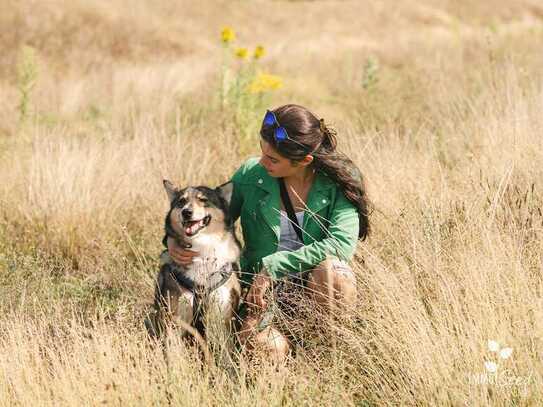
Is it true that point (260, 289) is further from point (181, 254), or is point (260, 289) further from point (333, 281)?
point (181, 254)

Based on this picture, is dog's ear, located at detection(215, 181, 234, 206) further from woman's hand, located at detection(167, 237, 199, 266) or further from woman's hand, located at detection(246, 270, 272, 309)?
woman's hand, located at detection(246, 270, 272, 309)

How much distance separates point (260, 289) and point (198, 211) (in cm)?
51

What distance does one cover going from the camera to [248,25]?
24.4m

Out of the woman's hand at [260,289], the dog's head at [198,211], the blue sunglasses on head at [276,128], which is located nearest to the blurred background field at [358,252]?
the woman's hand at [260,289]

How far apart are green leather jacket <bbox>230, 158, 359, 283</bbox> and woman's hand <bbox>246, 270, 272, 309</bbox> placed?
Result: 4 cm

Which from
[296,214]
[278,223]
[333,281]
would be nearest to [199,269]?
[278,223]

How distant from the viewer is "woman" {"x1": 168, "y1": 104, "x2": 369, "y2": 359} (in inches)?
131

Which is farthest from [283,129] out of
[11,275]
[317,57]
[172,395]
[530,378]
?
[317,57]

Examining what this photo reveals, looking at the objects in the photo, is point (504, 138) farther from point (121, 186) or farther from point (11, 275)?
point (11, 275)

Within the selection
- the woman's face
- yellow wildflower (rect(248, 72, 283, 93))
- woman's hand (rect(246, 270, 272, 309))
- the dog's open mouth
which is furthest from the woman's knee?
yellow wildflower (rect(248, 72, 283, 93))

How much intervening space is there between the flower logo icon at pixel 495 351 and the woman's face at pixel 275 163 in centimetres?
132

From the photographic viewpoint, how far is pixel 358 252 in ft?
12.3

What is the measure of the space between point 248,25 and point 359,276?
868 inches

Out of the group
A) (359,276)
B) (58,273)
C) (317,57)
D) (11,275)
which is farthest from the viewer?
(317,57)
